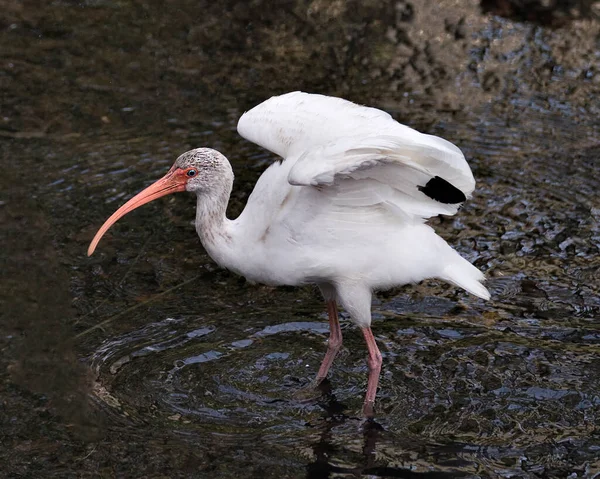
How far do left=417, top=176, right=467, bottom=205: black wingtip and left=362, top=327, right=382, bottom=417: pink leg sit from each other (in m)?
0.97

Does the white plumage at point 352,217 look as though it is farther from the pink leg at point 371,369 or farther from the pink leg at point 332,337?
the pink leg at point 332,337

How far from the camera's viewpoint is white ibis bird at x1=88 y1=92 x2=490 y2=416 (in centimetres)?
614

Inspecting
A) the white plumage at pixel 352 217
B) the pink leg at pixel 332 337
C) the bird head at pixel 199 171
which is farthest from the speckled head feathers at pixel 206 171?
the pink leg at pixel 332 337

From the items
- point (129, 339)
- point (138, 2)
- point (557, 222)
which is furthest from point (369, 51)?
point (129, 339)

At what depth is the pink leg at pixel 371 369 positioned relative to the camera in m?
6.39

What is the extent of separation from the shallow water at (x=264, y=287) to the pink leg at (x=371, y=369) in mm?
95

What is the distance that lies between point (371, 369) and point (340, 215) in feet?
3.39

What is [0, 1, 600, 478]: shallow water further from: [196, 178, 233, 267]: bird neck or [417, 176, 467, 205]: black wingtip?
[417, 176, 467, 205]: black wingtip

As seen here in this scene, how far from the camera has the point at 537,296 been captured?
7621 mm

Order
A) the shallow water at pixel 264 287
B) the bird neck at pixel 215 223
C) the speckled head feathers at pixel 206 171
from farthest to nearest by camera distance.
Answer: the speckled head feathers at pixel 206 171 → the bird neck at pixel 215 223 → the shallow water at pixel 264 287

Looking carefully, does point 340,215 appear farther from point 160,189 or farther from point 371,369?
point 160,189

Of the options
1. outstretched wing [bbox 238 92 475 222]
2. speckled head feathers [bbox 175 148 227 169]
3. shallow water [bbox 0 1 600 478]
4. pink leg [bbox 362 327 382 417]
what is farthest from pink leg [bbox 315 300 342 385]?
speckled head feathers [bbox 175 148 227 169]

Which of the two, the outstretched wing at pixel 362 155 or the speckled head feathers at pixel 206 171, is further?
the speckled head feathers at pixel 206 171

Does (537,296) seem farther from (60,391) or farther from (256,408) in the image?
(60,391)
